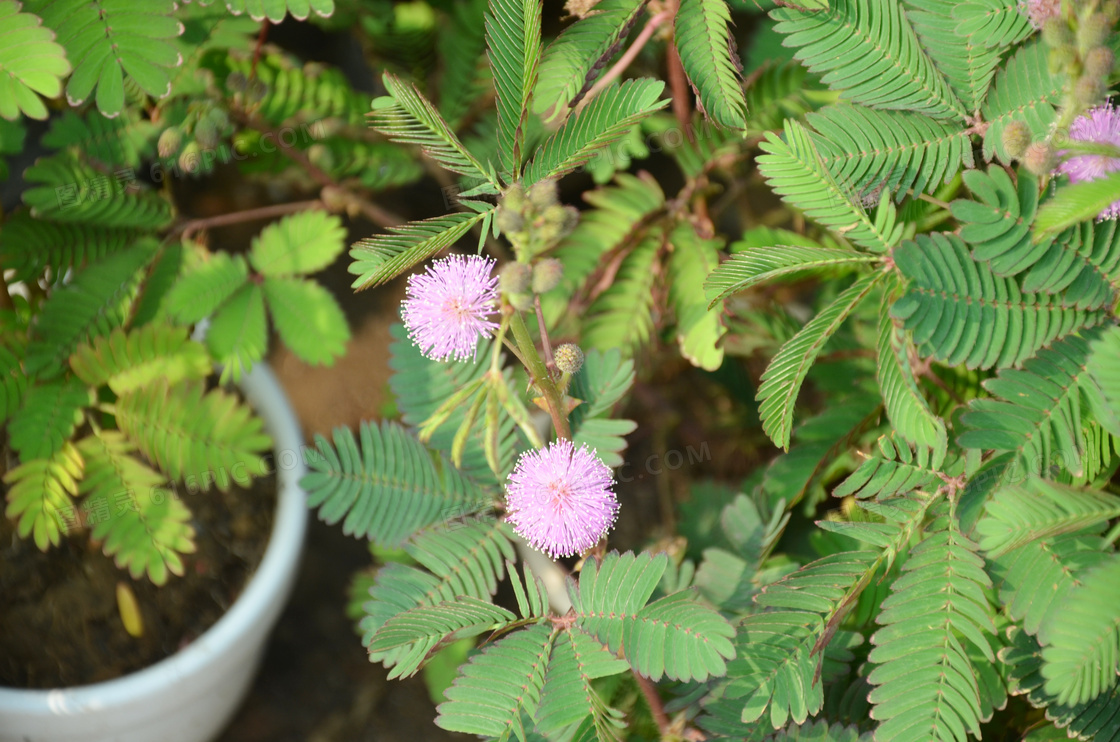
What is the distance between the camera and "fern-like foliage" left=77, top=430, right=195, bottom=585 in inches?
47.6

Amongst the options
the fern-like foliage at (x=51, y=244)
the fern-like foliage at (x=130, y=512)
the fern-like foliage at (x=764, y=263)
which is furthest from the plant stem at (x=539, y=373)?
the fern-like foliage at (x=51, y=244)

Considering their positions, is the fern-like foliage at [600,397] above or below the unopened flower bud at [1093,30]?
below

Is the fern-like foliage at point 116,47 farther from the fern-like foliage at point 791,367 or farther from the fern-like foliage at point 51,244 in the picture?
the fern-like foliage at point 791,367

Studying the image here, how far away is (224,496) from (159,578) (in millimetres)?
394

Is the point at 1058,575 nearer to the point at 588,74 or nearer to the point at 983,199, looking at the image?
the point at 983,199

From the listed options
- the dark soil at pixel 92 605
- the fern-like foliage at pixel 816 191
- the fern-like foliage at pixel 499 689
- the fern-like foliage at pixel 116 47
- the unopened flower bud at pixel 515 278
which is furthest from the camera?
the dark soil at pixel 92 605

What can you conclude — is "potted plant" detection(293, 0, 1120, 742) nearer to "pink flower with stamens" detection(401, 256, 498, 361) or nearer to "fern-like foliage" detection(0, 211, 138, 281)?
"pink flower with stamens" detection(401, 256, 498, 361)

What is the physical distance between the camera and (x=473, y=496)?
1102mm

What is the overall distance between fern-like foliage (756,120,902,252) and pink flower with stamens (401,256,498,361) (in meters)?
0.38

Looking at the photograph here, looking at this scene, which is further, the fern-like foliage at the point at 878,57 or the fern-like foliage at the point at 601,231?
the fern-like foliage at the point at 601,231

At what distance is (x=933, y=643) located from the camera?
34.8 inches

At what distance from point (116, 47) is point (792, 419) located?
3.25 ft

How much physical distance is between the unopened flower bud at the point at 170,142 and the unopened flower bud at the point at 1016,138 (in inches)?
44.0

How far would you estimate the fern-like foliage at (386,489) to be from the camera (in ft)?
3.62
